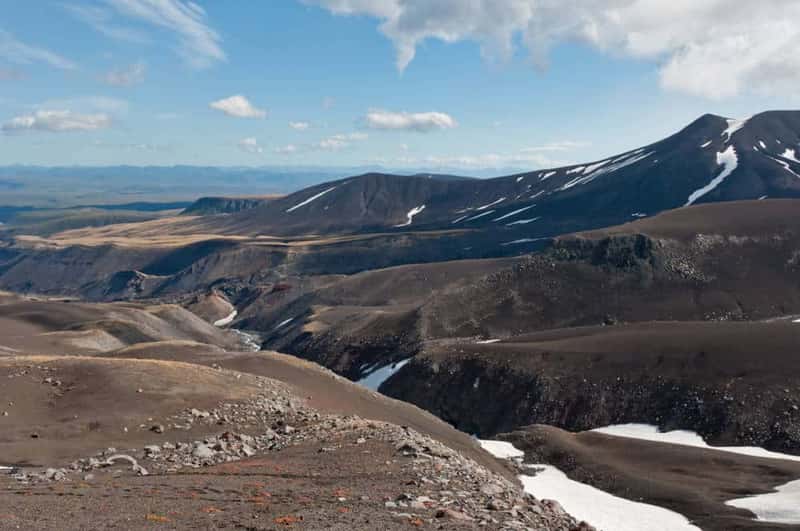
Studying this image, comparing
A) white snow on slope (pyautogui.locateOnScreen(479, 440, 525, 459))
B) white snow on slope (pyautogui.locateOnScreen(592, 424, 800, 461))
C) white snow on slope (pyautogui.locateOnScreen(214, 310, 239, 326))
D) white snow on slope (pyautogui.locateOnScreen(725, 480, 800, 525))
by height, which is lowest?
white snow on slope (pyautogui.locateOnScreen(214, 310, 239, 326))

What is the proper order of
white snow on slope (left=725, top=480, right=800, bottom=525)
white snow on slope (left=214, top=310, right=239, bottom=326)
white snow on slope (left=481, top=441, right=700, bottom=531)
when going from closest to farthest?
white snow on slope (left=725, top=480, right=800, bottom=525)
white snow on slope (left=481, top=441, right=700, bottom=531)
white snow on slope (left=214, top=310, right=239, bottom=326)

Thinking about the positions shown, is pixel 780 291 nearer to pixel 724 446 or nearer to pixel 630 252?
pixel 630 252

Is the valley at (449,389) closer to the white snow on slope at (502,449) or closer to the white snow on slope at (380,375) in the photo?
the white snow on slope at (380,375)

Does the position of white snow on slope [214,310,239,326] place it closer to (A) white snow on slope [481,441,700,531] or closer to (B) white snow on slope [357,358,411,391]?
(B) white snow on slope [357,358,411,391]

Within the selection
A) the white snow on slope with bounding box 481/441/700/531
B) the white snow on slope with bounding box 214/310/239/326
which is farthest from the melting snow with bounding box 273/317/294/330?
the white snow on slope with bounding box 481/441/700/531

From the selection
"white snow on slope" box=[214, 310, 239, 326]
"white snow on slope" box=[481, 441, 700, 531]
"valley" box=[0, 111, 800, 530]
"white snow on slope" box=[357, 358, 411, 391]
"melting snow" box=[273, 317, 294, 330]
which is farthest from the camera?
"white snow on slope" box=[214, 310, 239, 326]

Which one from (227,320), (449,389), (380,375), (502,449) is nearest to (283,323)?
(227,320)

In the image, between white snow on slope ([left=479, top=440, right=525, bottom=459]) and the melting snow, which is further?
the melting snow
